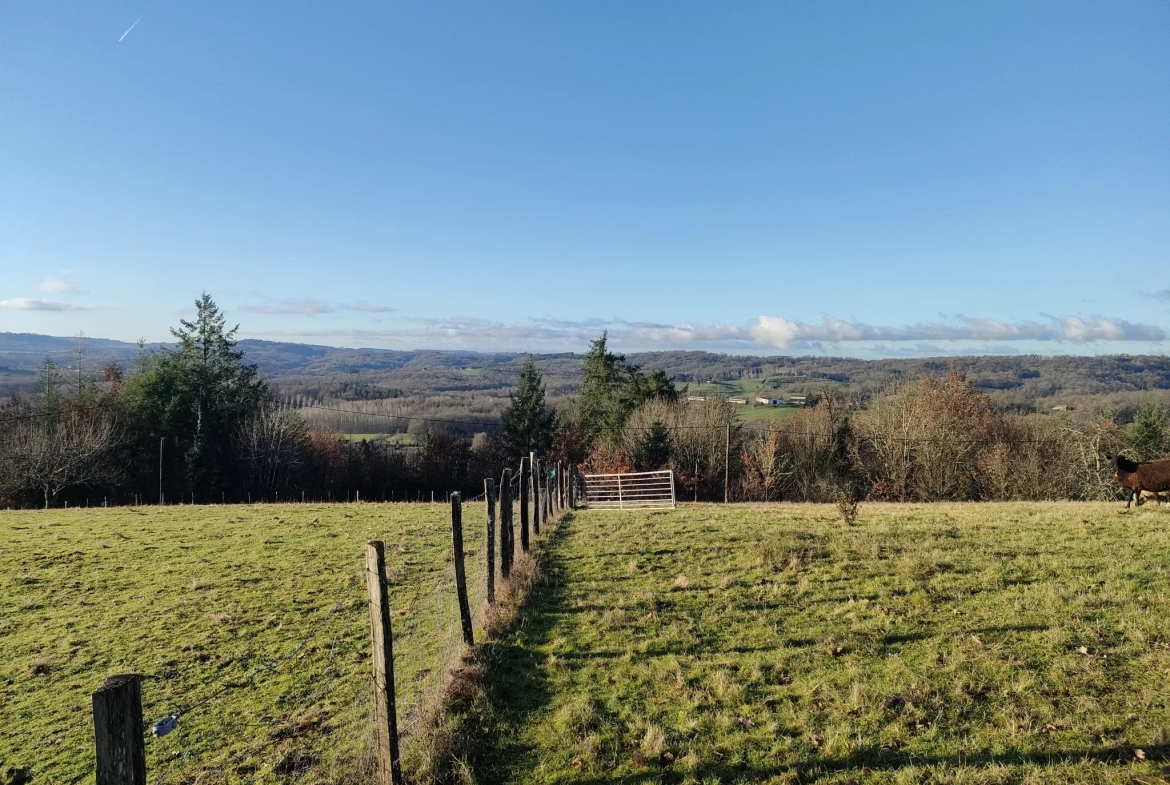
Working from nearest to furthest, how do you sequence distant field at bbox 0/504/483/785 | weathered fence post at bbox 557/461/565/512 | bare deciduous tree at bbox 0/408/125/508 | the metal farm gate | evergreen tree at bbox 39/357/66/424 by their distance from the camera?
distant field at bbox 0/504/483/785 < weathered fence post at bbox 557/461/565/512 < the metal farm gate < bare deciduous tree at bbox 0/408/125/508 < evergreen tree at bbox 39/357/66/424

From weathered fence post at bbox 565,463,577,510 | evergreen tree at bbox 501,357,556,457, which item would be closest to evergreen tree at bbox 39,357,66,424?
evergreen tree at bbox 501,357,556,457

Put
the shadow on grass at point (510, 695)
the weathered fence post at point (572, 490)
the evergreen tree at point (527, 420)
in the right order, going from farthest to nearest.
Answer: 1. the evergreen tree at point (527, 420)
2. the weathered fence post at point (572, 490)
3. the shadow on grass at point (510, 695)

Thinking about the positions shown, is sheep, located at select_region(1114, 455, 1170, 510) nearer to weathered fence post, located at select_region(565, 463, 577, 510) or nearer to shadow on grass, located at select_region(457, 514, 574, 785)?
shadow on grass, located at select_region(457, 514, 574, 785)

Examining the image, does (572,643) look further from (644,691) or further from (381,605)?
(381,605)

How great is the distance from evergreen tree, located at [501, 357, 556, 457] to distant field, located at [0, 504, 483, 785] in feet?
118

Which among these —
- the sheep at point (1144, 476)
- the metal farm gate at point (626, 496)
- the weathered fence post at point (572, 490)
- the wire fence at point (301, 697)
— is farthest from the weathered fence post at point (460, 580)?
the sheep at point (1144, 476)

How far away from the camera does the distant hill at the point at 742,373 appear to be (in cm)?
5747

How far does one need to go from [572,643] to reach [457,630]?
59.0 inches

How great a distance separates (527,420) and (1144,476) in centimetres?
4243

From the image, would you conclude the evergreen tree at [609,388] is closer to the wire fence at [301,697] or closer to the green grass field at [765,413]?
the green grass field at [765,413]

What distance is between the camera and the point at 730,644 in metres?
7.66

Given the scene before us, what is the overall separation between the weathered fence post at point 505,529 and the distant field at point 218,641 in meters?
0.56

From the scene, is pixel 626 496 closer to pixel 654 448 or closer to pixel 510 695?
pixel 654 448

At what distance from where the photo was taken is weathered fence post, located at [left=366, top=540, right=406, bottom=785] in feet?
15.9
